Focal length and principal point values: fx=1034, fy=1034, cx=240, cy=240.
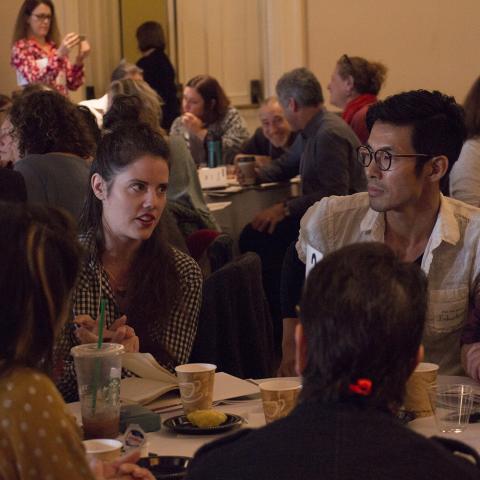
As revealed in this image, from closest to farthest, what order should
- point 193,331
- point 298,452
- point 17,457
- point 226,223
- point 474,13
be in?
point 298,452
point 17,457
point 193,331
point 226,223
point 474,13

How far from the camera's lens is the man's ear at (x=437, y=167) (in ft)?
9.19

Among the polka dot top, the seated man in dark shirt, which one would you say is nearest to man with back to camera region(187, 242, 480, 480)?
the polka dot top

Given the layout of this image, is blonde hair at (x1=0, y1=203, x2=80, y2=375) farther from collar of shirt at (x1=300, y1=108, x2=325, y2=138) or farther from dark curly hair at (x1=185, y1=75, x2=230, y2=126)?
dark curly hair at (x1=185, y1=75, x2=230, y2=126)

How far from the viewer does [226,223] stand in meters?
6.11

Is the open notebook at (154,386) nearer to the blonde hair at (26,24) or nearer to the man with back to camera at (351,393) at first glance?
the man with back to camera at (351,393)

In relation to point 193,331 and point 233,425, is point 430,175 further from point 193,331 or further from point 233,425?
point 233,425

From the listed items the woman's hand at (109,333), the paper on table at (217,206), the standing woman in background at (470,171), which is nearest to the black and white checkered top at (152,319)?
the woman's hand at (109,333)

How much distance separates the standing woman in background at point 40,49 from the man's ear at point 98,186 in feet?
16.2

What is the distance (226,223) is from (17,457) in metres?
4.68

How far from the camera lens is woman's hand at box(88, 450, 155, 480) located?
1.68m

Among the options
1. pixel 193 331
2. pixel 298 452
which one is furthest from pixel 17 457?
pixel 193 331

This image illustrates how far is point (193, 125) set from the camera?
23.9 ft

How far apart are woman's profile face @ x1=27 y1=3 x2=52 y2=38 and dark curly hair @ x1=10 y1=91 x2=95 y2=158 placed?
346 cm

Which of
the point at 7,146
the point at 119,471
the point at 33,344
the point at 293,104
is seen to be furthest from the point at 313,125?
the point at 33,344
